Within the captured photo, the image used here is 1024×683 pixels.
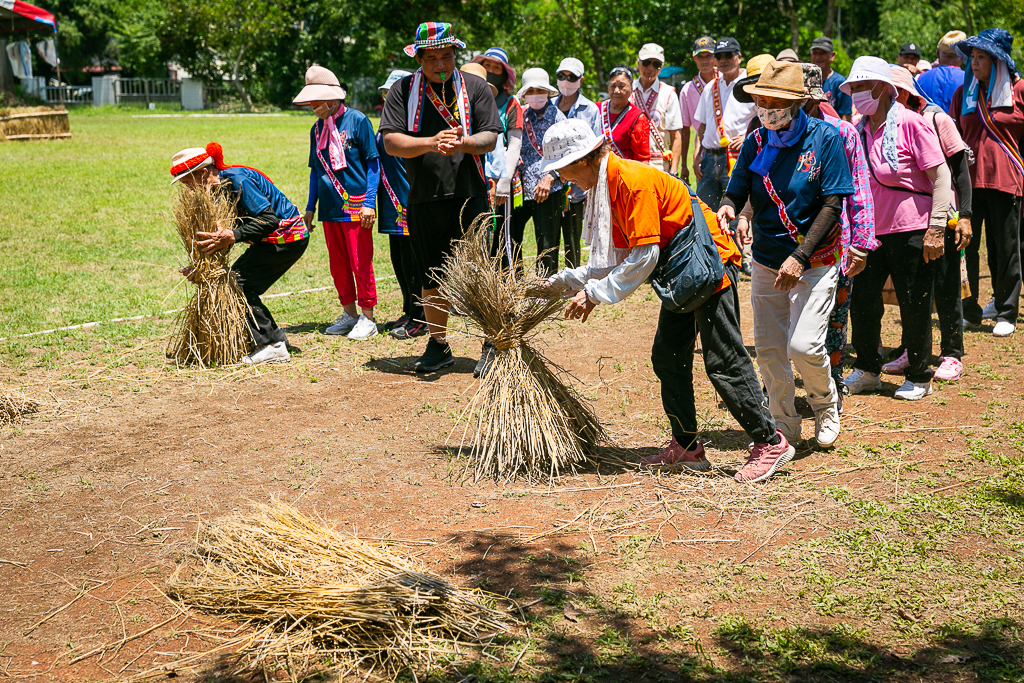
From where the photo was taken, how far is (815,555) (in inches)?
152

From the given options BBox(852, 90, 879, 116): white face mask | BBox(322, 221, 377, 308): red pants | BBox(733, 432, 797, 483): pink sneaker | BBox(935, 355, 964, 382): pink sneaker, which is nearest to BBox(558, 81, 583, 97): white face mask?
BBox(322, 221, 377, 308): red pants

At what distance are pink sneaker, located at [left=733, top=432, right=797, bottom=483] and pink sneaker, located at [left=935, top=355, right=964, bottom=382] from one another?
2336 mm

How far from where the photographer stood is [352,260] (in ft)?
25.4

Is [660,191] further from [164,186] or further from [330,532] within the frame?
[164,186]

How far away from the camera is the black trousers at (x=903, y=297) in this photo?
5926mm

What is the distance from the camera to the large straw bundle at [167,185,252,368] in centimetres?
663

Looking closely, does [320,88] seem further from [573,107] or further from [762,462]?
[762,462]

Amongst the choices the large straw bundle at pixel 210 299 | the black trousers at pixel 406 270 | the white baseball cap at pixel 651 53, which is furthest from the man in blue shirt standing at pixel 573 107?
the large straw bundle at pixel 210 299

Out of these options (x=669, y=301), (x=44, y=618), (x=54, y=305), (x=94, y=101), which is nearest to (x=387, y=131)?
(x=669, y=301)

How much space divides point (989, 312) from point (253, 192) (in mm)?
6301

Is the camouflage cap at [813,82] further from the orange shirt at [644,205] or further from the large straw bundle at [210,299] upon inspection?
the large straw bundle at [210,299]

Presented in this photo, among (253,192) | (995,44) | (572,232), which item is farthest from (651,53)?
(253,192)

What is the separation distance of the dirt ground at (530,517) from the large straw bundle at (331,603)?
0.13 meters

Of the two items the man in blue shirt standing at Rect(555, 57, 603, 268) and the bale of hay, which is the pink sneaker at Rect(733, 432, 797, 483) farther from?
the bale of hay
